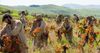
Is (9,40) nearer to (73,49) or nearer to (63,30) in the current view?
(73,49)

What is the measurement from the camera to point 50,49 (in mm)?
19969

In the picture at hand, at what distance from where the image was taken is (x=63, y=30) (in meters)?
26.4

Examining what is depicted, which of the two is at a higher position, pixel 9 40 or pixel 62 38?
pixel 9 40

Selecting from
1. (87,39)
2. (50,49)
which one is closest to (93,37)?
(87,39)

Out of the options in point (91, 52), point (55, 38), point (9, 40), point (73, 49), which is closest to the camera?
point (9, 40)

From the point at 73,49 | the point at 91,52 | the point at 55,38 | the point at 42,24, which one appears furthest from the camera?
the point at 55,38

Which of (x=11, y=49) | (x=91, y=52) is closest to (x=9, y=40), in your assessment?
(x=11, y=49)

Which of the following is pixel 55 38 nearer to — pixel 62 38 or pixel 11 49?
pixel 62 38

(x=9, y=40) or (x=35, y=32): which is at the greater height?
(x=9, y=40)

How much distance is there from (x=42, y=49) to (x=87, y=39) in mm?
3030

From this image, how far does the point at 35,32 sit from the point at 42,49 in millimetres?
968

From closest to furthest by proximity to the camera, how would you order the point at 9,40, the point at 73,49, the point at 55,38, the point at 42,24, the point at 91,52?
1. the point at 9,40
2. the point at 42,24
3. the point at 91,52
4. the point at 73,49
5. the point at 55,38

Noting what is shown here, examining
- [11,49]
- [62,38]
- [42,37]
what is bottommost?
[62,38]

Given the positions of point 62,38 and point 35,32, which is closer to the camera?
point 35,32
